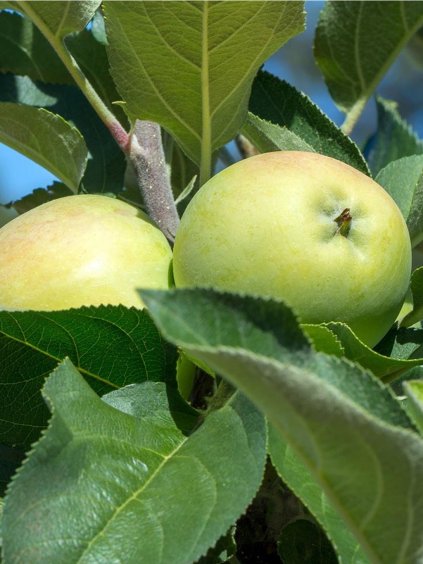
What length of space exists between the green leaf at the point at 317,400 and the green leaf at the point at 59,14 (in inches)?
18.4

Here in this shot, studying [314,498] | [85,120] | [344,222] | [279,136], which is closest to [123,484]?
[314,498]

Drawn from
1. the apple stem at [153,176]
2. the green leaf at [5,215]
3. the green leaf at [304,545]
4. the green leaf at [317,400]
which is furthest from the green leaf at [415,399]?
the green leaf at [5,215]

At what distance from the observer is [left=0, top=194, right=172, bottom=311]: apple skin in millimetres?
638

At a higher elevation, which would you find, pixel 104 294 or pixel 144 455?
pixel 104 294

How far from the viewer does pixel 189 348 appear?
370 mm

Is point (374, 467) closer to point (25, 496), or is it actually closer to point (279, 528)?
point (25, 496)

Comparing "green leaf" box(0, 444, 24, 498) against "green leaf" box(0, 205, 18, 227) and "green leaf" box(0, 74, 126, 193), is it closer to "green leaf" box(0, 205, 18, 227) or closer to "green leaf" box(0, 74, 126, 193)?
"green leaf" box(0, 74, 126, 193)

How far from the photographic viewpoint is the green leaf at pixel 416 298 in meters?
0.69

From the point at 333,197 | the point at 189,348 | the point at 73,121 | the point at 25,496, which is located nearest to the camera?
the point at 189,348

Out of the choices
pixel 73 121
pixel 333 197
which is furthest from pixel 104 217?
pixel 73 121

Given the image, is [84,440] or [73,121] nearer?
[84,440]

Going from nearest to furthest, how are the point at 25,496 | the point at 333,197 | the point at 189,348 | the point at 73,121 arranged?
the point at 189,348
the point at 25,496
the point at 333,197
the point at 73,121

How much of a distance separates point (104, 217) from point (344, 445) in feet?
1.15

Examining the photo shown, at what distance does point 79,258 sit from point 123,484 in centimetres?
19
